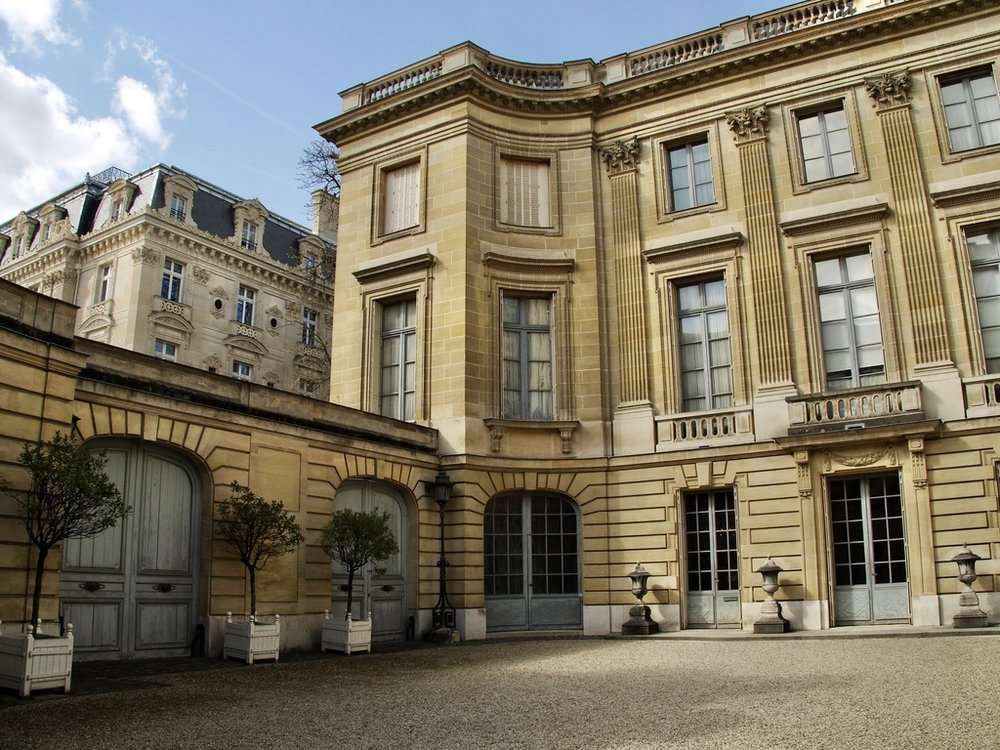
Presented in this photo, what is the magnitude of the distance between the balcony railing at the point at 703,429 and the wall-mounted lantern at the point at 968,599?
4.01 meters

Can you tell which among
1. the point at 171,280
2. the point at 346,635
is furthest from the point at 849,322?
the point at 171,280

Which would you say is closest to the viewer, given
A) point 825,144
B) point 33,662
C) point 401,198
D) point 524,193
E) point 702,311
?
point 33,662

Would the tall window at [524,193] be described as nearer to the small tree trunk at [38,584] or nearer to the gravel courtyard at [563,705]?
the gravel courtyard at [563,705]

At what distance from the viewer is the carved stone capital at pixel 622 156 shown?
19.5 meters

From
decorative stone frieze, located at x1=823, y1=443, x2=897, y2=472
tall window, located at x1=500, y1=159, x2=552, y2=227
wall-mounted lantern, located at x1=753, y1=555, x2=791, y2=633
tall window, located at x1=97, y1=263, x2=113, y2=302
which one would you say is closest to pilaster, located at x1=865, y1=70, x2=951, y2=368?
decorative stone frieze, located at x1=823, y1=443, x2=897, y2=472

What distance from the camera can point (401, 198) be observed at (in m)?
20.2

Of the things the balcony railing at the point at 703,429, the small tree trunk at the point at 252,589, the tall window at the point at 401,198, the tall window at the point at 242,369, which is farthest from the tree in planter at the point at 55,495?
the tall window at the point at 242,369

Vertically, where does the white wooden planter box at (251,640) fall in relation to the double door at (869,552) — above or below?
below

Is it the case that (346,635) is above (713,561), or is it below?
below

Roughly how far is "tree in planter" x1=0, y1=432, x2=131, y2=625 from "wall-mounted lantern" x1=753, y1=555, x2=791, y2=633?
35.2 feet

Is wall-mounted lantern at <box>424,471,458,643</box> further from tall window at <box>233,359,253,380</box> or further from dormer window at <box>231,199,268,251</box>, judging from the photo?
dormer window at <box>231,199,268,251</box>

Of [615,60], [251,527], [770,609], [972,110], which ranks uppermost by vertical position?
[615,60]

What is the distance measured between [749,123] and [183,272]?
23.2m

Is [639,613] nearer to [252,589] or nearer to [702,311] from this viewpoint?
[702,311]
